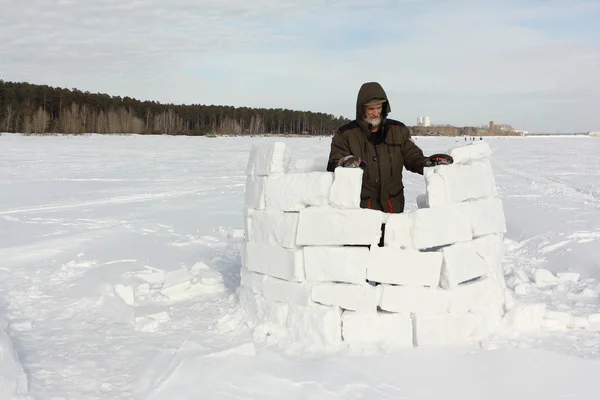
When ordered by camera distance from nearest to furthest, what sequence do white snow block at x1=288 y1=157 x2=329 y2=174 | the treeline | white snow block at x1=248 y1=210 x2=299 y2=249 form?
1. white snow block at x1=248 y1=210 x2=299 y2=249
2. white snow block at x1=288 y1=157 x2=329 y2=174
3. the treeline

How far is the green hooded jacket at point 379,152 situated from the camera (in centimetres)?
429

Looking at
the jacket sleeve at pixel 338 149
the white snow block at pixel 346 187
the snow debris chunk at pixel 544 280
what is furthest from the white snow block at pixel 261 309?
the snow debris chunk at pixel 544 280

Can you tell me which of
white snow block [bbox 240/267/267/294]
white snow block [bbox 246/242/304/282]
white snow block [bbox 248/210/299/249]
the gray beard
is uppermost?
the gray beard

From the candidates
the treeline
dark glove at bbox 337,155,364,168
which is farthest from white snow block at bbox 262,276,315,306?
the treeline

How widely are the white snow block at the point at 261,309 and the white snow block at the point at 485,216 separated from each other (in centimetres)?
163

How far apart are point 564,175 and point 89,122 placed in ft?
177

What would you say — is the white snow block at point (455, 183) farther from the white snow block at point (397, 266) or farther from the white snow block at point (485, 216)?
the white snow block at point (397, 266)

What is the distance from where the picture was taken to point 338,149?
4266 millimetres

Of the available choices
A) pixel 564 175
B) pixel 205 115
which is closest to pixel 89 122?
pixel 205 115

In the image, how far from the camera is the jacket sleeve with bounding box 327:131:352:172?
4180mm

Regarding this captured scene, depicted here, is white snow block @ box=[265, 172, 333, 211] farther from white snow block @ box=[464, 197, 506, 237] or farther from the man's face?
white snow block @ box=[464, 197, 506, 237]

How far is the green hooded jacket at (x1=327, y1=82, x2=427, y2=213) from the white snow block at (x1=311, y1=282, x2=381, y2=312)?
2.51ft

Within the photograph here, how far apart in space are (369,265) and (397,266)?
0.20 m

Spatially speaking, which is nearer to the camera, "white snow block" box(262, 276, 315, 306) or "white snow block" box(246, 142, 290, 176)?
"white snow block" box(262, 276, 315, 306)
